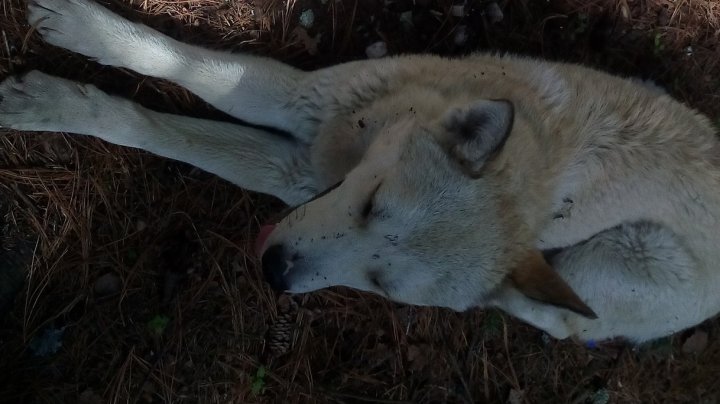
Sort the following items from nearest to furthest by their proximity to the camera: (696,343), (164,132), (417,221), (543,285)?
1. (417,221)
2. (543,285)
3. (164,132)
4. (696,343)

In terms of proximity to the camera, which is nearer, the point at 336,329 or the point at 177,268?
the point at 177,268

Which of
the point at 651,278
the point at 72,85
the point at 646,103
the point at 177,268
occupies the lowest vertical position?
the point at 177,268

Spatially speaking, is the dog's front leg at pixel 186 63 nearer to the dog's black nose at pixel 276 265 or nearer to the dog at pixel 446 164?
the dog at pixel 446 164

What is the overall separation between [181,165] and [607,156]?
2566mm

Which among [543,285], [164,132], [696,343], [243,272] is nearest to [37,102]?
[164,132]

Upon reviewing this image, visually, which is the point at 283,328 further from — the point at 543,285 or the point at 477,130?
the point at 477,130

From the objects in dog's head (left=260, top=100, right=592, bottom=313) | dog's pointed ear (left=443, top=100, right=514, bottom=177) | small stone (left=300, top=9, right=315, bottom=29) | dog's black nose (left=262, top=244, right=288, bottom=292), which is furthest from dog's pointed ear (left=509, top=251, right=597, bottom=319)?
small stone (left=300, top=9, right=315, bottom=29)

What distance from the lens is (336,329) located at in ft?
13.1

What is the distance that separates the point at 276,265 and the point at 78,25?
5.93ft

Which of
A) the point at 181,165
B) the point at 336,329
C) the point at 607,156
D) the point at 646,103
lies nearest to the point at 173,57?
the point at 181,165

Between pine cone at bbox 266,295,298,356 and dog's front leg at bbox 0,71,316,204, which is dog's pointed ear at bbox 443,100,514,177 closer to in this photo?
dog's front leg at bbox 0,71,316,204

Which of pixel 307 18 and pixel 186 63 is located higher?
pixel 307 18

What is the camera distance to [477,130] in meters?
2.60

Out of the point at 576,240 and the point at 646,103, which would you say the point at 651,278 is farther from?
the point at 646,103
